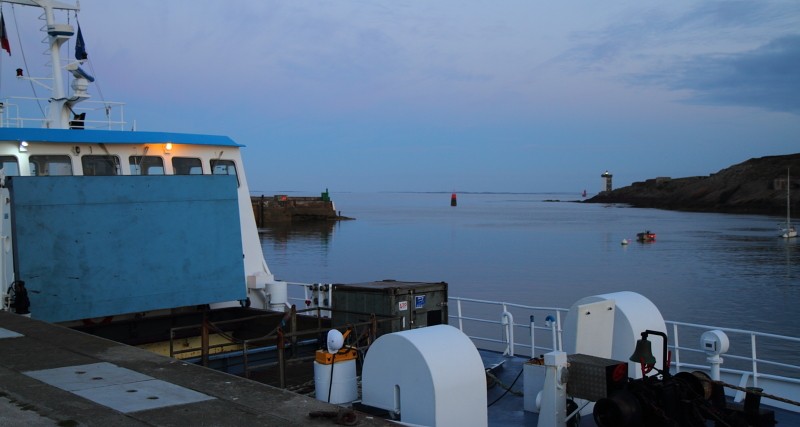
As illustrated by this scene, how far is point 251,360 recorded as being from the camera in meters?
9.96

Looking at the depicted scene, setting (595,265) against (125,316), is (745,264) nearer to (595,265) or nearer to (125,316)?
(595,265)

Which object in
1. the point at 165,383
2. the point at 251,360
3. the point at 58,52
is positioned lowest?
the point at 251,360

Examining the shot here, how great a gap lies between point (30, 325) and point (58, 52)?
26.5 ft

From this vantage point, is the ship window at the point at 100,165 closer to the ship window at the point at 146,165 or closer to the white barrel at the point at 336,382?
the ship window at the point at 146,165

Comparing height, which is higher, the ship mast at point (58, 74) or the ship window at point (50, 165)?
the ship mast at point (58, 74)

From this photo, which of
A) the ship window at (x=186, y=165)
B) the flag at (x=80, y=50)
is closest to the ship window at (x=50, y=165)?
the ship window at (x=186, y=165)

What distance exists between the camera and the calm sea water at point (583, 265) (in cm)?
3331

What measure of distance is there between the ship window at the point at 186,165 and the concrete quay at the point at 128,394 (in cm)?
517

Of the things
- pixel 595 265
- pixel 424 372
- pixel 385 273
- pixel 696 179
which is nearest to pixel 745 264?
pixel 595 265

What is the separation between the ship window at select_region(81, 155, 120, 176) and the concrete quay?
14.7 feet

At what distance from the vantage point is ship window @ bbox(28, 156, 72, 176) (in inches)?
445

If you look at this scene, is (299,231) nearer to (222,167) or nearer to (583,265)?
(583,265)

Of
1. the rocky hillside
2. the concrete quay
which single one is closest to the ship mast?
the concrete quay

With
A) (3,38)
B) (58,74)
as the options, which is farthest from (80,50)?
(3,38)
